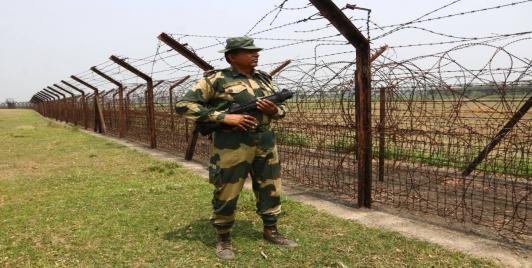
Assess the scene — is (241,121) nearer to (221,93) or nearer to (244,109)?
(244,109)

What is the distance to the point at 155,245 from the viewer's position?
384cm

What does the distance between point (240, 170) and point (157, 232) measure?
4.11 feet

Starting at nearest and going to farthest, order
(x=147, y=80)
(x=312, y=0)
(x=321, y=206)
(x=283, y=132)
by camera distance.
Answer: (x=312, y=0) → (x=321, y=206) → (x=283, y=132) → (x=147, y=80)

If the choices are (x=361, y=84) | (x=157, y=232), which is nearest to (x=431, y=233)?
(x=361, y=84)

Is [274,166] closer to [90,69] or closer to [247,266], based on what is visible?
[247,266]

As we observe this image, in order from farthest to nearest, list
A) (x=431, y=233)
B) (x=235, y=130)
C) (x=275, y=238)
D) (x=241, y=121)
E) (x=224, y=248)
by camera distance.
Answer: (x=431, y=233)
(x=275, y=238)
(x=224, y=248)
(x=235, y=130)
(x=241, y=121)

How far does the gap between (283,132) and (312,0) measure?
9.66 feet

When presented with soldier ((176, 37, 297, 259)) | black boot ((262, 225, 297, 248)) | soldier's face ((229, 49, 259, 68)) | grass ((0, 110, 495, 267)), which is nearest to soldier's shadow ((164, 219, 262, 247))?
grass ((0, 110, 495, 267))

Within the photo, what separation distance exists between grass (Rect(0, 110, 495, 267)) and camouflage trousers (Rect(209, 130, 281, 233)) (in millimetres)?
336

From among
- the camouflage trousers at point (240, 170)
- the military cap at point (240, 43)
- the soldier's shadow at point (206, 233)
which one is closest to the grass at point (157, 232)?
the soldier's shadow at point (206, 233)

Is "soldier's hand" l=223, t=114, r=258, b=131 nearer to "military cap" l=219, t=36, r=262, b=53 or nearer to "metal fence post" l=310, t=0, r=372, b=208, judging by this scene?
"military cap" l=219, t=36, r=262, b=53

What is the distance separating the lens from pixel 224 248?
3553 mm

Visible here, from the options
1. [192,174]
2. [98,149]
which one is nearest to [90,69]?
[98,149]

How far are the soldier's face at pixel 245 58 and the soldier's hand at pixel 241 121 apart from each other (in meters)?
0.43
